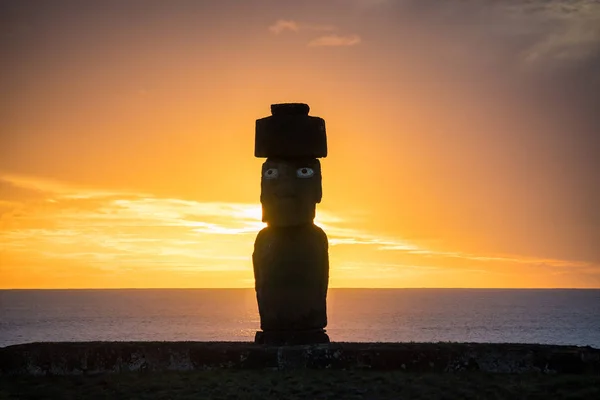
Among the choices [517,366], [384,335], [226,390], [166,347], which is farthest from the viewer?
[384,335]

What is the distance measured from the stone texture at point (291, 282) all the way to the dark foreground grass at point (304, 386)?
2.01 m

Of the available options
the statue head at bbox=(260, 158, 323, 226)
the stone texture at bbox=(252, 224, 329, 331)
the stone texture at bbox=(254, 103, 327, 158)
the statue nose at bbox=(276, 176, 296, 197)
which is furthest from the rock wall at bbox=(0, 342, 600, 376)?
the stone texture at bbox=(254, 103, 327, 158)

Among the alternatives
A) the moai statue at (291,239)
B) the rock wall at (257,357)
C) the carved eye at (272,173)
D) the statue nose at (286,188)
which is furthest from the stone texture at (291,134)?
the rock wall at (257,357)

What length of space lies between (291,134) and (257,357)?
5054 mm

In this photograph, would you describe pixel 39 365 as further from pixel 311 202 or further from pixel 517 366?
pixel 517 366

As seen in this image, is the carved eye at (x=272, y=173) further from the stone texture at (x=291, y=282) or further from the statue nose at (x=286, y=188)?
the stone texture at (x=291, y=282)

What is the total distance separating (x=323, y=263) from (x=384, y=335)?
77.3 metres

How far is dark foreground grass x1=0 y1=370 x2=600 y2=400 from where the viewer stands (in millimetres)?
13039

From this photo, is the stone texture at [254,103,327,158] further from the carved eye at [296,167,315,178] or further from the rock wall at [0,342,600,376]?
the rock wall at [0,342,600,376]

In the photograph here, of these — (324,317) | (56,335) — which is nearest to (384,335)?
(56,335)

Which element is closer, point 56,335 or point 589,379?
point 589,379

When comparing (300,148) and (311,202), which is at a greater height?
(300,148)

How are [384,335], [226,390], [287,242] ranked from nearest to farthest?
[226,390]
[287,242]
[384,335]

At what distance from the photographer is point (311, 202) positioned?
17.4 m
